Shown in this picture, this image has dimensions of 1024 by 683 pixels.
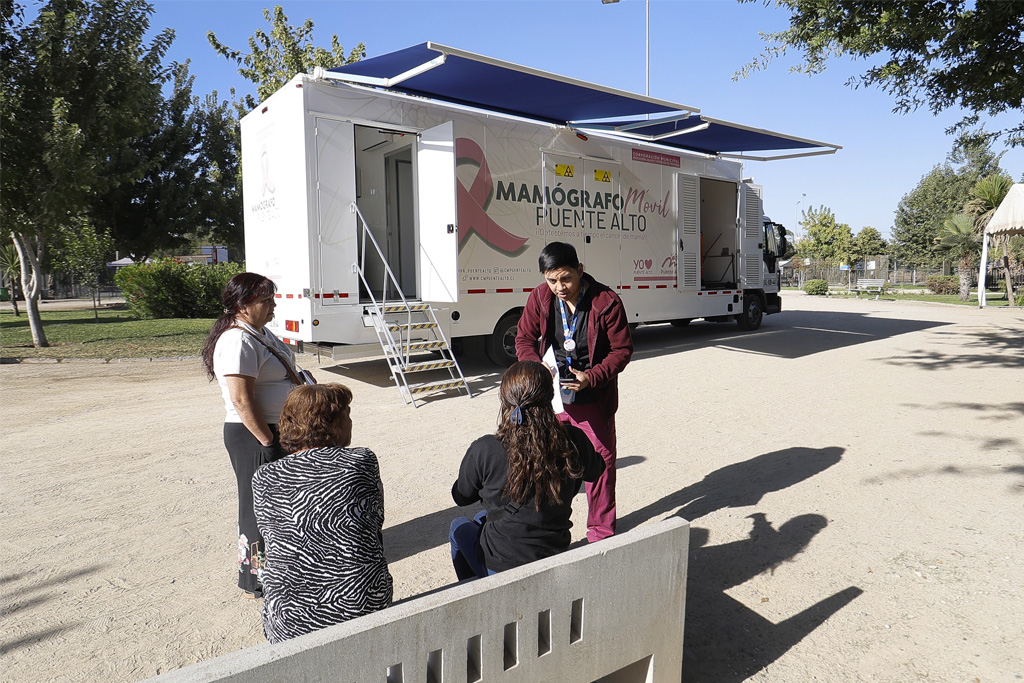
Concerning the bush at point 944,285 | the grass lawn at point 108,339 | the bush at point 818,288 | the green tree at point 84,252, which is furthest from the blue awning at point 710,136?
the bush at point 944,285

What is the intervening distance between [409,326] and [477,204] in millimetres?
1933

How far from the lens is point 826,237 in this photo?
54594 mm

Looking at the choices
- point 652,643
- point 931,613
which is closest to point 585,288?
point 652,643

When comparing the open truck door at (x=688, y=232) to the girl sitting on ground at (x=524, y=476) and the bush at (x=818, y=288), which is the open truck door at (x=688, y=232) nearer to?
the girl sitting on ground at (x=524, y=476)

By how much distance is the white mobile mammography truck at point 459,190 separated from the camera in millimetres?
7918

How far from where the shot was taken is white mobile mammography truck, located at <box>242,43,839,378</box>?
7.92 m

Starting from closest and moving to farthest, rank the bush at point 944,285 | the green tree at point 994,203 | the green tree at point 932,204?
the green tree at point 994,203 < the bush at point 944,285 < the green tree at point 932,204

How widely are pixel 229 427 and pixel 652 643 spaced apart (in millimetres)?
2090

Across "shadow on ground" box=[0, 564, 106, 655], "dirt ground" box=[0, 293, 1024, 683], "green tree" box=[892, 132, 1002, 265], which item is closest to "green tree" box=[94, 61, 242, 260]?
"dirt ground" box=[0, 293, 1024, 683]

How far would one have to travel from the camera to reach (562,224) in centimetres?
1007

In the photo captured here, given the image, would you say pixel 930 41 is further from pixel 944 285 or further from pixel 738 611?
pixel 944 285

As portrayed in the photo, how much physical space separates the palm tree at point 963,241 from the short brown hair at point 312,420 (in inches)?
1076

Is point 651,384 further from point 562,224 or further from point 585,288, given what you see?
point 585,288

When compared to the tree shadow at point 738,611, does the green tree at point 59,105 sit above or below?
above
